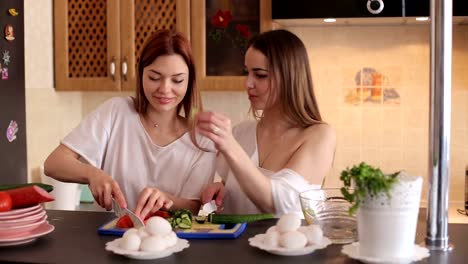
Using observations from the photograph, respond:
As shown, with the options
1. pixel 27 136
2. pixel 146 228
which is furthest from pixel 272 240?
pixel 27 136

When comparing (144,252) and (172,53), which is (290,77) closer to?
(172,53)

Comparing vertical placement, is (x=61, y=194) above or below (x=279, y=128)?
below

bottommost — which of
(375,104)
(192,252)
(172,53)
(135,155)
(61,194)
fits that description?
(61,194)

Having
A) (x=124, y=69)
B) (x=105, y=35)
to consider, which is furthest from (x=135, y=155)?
(x=105, y=35)

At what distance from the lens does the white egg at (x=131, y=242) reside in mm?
1226

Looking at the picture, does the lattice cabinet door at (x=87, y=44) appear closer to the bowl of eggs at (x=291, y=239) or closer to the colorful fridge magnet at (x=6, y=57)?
the colorful fridge magnet at (x=6, y=57)

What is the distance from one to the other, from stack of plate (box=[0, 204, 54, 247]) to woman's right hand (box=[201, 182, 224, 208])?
0.47 meters

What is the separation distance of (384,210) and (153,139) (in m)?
0.98

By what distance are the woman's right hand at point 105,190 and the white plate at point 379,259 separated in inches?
21.7

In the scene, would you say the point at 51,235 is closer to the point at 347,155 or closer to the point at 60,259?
the point at 60,259

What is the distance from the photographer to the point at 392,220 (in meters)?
1.15

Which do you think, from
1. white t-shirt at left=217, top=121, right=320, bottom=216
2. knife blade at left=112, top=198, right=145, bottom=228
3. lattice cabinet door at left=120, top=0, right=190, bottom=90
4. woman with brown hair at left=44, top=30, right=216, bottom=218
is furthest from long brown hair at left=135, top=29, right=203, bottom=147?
lattice cabinet door at left=120, top=0, right=190, bottom=90

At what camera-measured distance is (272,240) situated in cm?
126

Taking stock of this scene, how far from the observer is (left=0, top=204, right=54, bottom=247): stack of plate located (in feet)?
4.34
